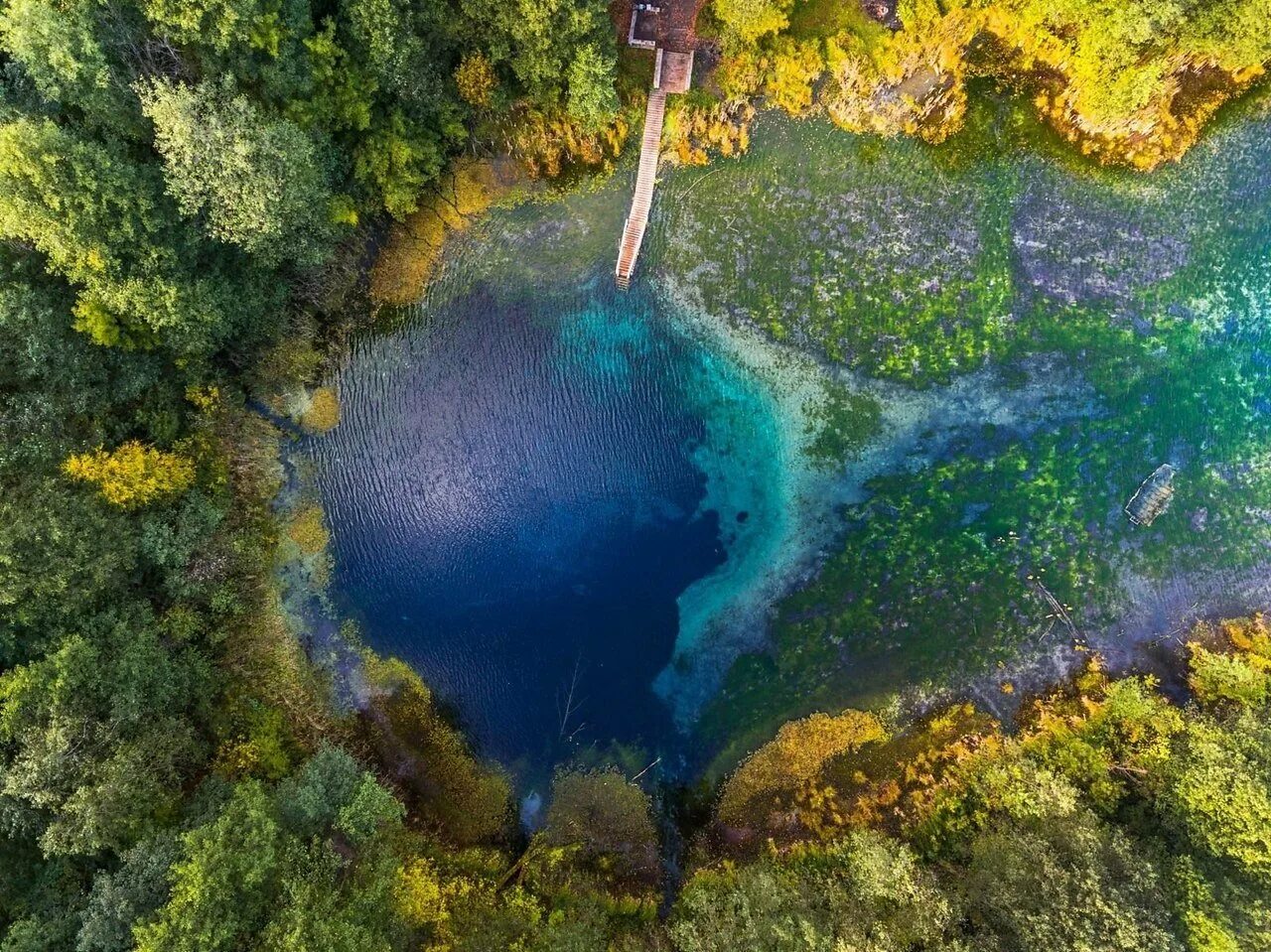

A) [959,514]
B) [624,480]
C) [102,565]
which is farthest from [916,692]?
[102,565]

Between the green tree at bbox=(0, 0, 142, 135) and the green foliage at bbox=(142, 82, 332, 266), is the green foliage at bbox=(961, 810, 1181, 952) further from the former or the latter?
the green tree at bbox=(0, 0, 142, 135)

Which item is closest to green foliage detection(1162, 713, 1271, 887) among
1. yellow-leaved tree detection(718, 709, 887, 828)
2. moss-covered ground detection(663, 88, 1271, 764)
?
moss-covered ground detection(663, 88, 1271, 764)

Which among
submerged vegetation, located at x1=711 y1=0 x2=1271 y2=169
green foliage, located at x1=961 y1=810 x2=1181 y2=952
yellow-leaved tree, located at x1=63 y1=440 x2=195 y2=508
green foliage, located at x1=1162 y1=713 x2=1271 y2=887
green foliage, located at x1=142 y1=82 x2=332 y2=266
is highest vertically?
submerged vegetation, located at x1=711 y1=0 x2=1271 y2=169

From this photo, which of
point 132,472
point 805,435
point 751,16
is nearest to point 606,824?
point 805,435

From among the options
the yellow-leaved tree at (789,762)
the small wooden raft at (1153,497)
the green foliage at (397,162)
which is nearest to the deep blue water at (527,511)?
the yellow-leaved tree at (789,762)

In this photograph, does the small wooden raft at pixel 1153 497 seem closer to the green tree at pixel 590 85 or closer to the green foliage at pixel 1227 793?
the green foliage at pixel 1227 793

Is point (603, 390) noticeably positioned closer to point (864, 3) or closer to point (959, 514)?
point (959, 514)

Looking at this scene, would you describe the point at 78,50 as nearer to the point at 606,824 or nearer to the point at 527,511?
the point at 527,511
